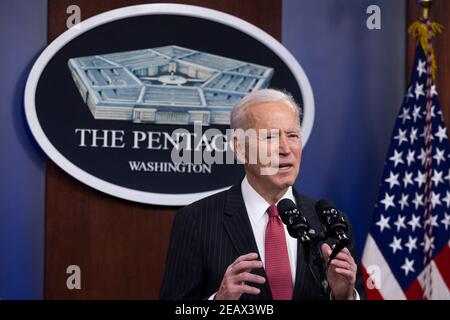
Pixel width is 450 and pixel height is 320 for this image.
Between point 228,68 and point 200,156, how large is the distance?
43 centimetres

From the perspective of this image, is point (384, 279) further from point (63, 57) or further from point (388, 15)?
point (63, 57)

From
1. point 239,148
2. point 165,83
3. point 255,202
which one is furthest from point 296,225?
point 165,83

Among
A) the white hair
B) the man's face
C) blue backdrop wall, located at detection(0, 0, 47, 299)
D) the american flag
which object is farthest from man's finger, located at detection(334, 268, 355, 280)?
blue backdrop wall, located at detection(0, 0, 47, 299)

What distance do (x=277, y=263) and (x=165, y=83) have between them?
1.42 meters

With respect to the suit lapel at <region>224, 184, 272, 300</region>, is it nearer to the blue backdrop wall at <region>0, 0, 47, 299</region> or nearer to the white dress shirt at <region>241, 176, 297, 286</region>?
the white dress shirt at <region>241, 176, 297, 286</region>

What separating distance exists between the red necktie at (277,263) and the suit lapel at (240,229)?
0.02 m

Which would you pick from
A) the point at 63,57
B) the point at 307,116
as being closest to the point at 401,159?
the point at 307,116

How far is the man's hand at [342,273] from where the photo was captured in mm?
1557

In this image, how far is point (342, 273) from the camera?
155 centimetres

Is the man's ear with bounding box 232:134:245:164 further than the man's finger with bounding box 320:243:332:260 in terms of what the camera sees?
Yes

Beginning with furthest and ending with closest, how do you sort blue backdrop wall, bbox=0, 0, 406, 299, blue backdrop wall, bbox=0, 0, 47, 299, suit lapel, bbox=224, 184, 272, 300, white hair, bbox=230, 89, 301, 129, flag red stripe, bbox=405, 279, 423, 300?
blue backdrop wall, bbox=0, 0, 406, 299 → flag red stripe, bbox=405, 279, 423, 300 → blue backdrop wall, bbox=0, 0, 47, 299 → white hair, bbox=230, 89, 301, 129 → suit lapel, bbox=224, 184, 272, 300

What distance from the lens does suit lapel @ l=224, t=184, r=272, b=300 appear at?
1812mm

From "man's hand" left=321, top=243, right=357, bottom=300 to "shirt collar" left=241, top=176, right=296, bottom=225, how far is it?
364 mm

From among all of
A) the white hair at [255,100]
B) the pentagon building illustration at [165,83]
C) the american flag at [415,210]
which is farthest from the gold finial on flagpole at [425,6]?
the white hair at [255,100]
